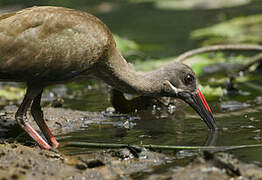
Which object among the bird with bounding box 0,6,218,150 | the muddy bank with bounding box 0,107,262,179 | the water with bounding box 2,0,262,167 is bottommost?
the water with bounding box 2,0,262,167

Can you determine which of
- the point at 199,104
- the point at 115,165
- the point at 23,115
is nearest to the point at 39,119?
the point at 23,115

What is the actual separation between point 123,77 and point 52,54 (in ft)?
3.94

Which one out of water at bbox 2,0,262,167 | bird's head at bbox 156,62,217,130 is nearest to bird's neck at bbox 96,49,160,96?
bird's head at bbox 156,62,217,130

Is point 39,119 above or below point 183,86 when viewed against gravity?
below

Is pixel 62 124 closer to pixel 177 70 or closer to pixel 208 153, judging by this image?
pixel 177 70

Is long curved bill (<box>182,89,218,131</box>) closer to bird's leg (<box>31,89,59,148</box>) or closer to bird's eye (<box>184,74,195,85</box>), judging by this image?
Answer: bird's eye (<box>184,74,195,85</box>)

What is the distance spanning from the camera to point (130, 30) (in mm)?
16719

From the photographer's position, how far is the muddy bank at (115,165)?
217 inches

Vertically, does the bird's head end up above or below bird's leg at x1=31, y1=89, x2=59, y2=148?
above

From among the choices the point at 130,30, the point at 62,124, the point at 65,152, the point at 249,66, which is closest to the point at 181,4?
the point at 130,30

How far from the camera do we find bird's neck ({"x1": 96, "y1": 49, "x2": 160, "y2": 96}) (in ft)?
25.2

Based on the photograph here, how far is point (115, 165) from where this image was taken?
6.24 metres

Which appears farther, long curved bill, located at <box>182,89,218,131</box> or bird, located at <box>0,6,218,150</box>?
long curved bill, located at <box>182,89,218,131</box>

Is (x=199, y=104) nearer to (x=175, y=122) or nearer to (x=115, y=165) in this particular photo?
(x=175, y=122)
